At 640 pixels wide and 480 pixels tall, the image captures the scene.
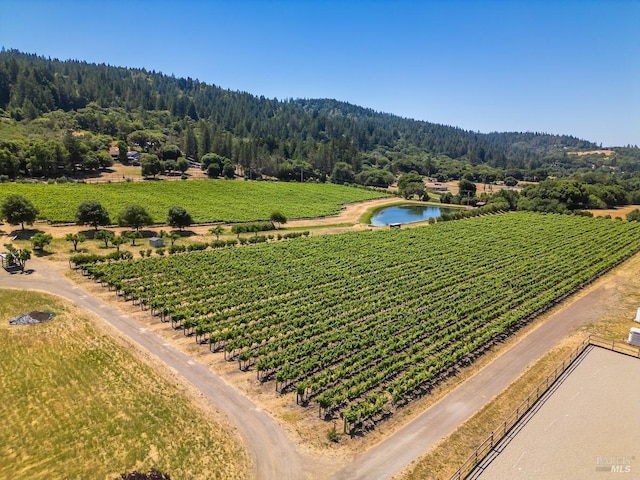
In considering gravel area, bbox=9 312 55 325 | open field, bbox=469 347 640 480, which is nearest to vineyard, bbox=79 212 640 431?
open field, bbox=469 347 640 480

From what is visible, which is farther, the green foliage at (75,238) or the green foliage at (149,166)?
the green foliage at (149,166)

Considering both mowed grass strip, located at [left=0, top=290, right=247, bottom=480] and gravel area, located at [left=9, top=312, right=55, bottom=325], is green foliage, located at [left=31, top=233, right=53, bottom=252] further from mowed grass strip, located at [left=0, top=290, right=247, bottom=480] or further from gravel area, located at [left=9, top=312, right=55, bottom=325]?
mowed grass strip, located at [left=0, top=290, right=247, bottom=480]

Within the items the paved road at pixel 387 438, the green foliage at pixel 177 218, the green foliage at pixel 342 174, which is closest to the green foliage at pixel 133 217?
the green foliage at pixel 177 218

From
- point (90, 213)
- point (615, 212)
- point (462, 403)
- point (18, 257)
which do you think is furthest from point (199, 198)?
point (615, 212)

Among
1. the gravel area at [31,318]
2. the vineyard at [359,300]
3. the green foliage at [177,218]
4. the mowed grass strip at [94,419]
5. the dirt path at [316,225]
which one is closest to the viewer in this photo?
the mowed grass strip at [94,419]

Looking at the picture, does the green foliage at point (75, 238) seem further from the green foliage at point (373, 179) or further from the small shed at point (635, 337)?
the green foliage at point (373, 179)

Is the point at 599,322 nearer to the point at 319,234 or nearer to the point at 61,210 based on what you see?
the point at 319,234

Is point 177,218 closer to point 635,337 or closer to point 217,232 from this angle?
point 217,232
